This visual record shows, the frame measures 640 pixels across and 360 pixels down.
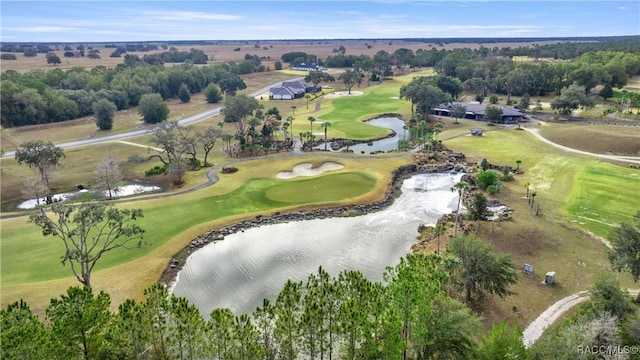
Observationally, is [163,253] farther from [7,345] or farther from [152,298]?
[7,345]

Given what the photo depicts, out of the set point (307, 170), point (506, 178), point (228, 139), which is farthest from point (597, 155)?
point (228, 139)

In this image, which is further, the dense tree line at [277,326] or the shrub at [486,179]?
the shrub at [486,179]

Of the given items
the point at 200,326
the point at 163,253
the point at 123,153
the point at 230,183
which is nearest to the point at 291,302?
the point at 200,326

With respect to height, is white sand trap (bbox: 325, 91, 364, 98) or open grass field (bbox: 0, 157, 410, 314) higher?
white sand trap (bbox: 325, 91, 364, 98)

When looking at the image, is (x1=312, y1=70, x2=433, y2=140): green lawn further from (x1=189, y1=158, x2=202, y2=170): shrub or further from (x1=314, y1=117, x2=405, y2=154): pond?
(x1=189, y1=158, x2=202, y2=170): shrub

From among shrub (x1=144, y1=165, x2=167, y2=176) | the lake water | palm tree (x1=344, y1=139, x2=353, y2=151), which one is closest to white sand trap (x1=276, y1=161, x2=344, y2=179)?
palm tree (x1=344, y1=139, x2=353, y2=151)

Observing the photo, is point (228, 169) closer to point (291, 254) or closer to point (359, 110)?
point (291, 254)

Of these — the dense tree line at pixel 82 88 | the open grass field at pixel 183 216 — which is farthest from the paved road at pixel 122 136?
the open grass field at pixel 183 216

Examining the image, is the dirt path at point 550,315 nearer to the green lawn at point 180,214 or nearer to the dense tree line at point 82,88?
the green lawn at point 180,214
